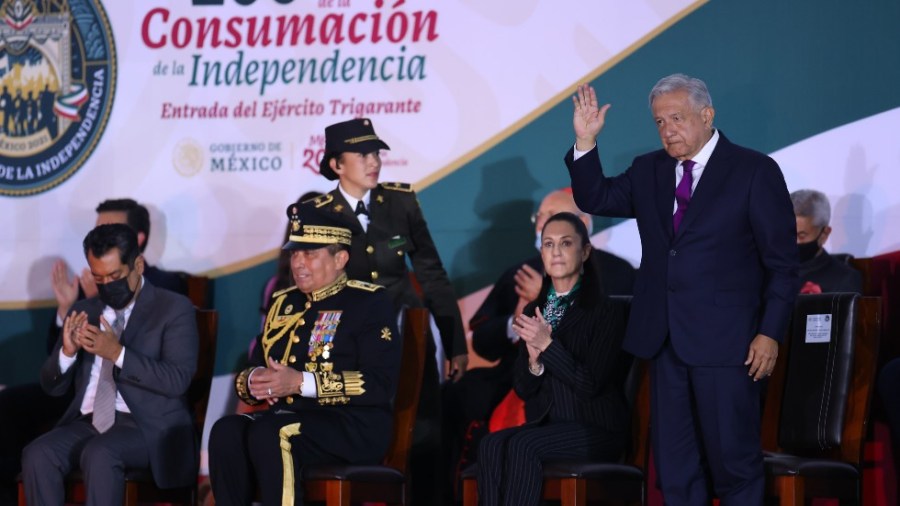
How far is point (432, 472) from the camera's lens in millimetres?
5090

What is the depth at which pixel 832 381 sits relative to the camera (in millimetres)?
3971

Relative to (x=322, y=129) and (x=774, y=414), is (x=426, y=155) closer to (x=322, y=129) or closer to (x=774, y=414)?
(x=322, y=129)

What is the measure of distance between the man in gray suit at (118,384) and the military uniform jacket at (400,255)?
0.73 m

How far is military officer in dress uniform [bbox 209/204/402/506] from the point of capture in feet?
13.3

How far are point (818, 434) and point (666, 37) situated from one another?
227 cm

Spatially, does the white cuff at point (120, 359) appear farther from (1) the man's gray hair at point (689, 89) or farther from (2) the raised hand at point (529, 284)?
(1) the man's gray hair at point (689, 89)

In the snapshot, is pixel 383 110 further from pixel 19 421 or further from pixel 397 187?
pixel 19 421

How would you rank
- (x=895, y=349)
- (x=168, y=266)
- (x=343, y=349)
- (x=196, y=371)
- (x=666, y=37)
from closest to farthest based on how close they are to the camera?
(x=343, y=349) → (x=196, y=371) → (x=895, y=349) → (x=666, y=37) → (x=168, y=266)

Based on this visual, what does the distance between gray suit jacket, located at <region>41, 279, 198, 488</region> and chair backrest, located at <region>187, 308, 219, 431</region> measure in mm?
99

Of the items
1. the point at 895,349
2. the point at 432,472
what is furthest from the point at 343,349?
the point at 895,349

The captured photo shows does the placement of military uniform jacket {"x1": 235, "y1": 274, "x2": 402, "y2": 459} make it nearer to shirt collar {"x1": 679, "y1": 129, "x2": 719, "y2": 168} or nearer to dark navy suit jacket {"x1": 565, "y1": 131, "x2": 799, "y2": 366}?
dark navy suit jacket {"x1": 565, "y1": 131, "x2": 799, "y2": 366}

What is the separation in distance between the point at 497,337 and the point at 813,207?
1399 millimetres

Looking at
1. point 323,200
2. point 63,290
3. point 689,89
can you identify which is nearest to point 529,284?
point 323,200

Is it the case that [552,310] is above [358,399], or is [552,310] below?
above
